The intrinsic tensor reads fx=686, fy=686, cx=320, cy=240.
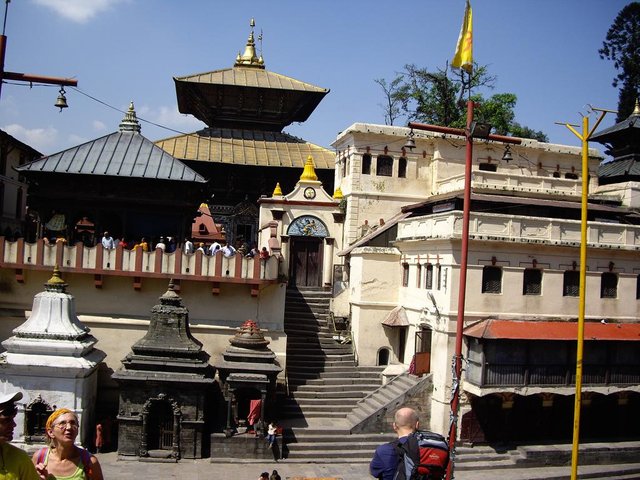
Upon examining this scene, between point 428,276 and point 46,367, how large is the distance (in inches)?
573

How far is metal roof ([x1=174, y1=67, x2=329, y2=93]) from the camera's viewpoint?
39.8 meters

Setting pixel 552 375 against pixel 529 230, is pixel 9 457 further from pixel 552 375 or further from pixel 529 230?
pixel 529 230

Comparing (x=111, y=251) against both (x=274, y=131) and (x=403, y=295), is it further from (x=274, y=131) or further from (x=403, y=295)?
(x=274, y=131)

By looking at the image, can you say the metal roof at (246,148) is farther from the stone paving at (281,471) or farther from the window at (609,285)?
the stone paving at (281,471)

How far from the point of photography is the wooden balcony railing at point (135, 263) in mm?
25750

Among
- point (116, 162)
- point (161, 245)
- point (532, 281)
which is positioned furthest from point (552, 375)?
point (116, 162)

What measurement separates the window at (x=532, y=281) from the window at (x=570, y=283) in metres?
1.08

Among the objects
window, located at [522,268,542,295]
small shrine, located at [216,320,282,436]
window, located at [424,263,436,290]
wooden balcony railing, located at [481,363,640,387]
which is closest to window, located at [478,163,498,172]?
window, located at [424,263,436,290]

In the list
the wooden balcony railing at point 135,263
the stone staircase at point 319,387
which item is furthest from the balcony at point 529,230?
the wooden balcony railing at point 135,263

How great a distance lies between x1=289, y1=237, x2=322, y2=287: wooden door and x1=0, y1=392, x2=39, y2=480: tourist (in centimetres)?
2877

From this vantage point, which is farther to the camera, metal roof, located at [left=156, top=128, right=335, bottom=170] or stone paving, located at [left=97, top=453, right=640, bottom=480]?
metal roof, located at [left=156, top=128, right=335, bottom=170]

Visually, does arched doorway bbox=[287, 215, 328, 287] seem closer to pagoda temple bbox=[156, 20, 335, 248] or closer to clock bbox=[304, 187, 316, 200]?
clock bbox=[304, 187, 316, 200]

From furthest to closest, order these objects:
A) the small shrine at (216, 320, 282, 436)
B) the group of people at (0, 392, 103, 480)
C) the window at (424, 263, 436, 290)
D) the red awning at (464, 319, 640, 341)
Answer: the window at (424, 263, 436, 290)
the red awning at (464, 319, 640, 341)
the small shrine at (216, 320, 282, 436)
the group of people at (0, 392, 103, 480)

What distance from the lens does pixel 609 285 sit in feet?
89.5
